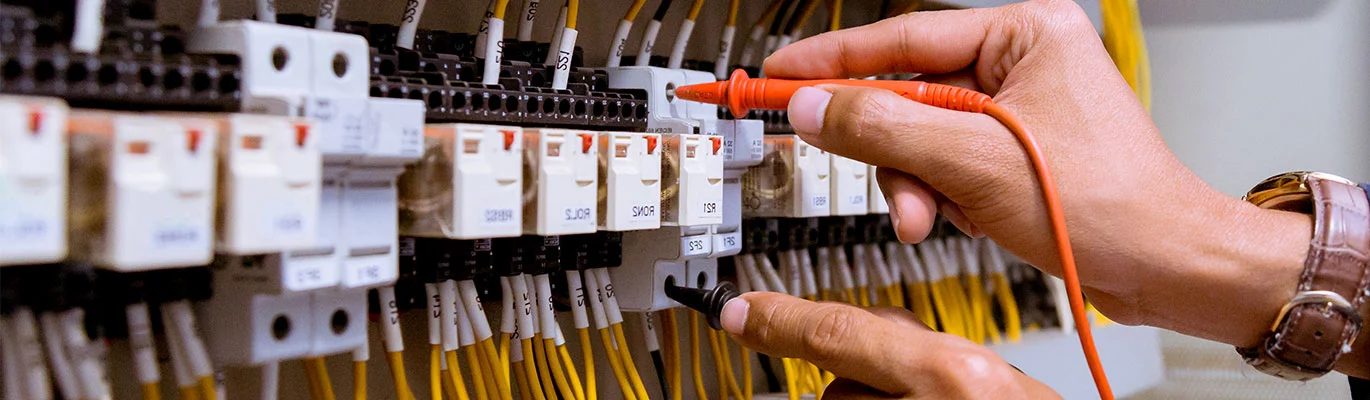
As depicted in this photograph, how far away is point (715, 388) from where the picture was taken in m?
1.07

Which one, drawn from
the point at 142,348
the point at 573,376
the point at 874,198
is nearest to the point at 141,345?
the point at 142,348

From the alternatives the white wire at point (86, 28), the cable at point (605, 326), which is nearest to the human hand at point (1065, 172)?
the cable at point (605, 326)

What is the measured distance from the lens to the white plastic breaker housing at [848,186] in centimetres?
89

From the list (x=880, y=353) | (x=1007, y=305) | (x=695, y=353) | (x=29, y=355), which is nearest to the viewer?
(x=29, y=355)

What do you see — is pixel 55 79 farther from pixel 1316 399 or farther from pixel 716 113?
pixel 1316 399

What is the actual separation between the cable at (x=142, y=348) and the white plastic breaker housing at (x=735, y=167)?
424 mm

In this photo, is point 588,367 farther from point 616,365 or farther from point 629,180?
point 629,180

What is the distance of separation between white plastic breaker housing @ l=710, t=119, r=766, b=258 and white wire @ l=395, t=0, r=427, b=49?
27cm

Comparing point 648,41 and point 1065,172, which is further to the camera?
point 648,41

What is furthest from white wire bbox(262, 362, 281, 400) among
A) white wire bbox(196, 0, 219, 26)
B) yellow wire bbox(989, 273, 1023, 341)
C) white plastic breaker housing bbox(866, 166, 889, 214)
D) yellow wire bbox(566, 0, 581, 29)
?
yellow wire bbox(989, 273, 1023, 341)

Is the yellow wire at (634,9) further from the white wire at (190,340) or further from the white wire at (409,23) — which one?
the white wire at (190,340)

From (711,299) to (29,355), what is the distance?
44cm

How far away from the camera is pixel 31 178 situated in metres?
0.42

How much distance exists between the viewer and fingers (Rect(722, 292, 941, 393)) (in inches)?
24.6
